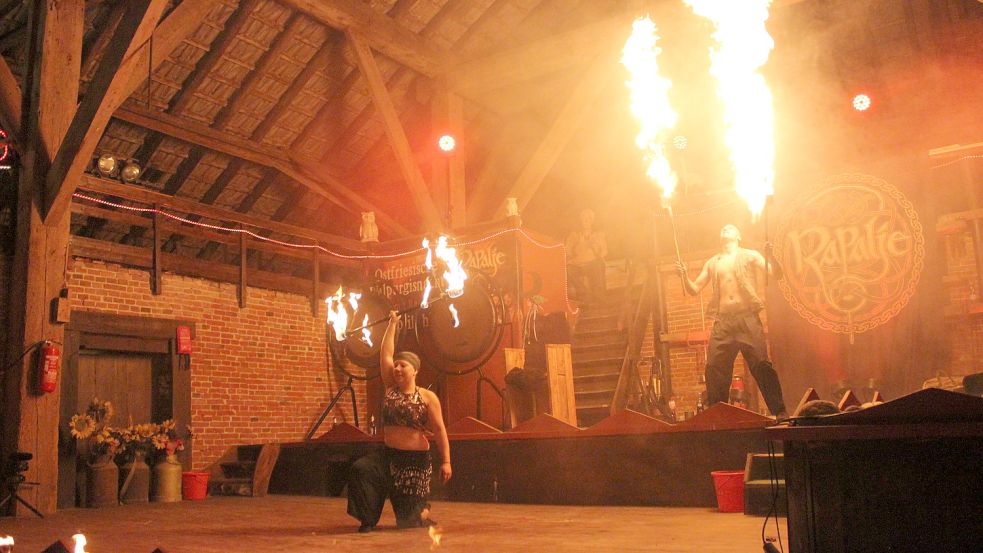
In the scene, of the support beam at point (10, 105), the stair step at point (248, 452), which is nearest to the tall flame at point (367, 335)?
the stair step at point (248, 452)

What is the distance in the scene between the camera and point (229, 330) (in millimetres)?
11156

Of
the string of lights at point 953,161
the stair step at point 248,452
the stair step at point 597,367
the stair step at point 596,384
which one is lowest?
the stair step at point 248,452

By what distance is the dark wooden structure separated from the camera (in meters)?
2.93

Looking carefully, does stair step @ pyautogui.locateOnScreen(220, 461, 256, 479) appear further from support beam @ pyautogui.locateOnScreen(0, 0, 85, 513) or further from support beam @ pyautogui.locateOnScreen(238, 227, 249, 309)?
support beam @ pyautogui.locateOnScreen(0, 0, 85, 513)

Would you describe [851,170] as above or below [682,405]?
above

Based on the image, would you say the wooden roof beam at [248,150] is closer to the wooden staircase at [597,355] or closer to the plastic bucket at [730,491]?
the wooden staircase at [597,355]

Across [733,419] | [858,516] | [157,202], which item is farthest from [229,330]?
[858,516]

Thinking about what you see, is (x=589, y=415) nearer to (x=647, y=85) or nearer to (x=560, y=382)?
(x=560, y=382)

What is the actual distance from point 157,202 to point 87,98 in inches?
116


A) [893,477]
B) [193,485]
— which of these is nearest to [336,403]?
[193,485]

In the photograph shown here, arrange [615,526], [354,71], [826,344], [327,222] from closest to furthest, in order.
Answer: [615,526] → [826,344] → [354,71] → [327,222]

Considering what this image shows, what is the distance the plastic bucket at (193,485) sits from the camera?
9.95 metres

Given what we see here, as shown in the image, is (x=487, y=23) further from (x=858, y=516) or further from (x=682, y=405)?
(x=858, y=516)

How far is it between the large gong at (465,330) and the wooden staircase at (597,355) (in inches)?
60.7
